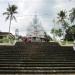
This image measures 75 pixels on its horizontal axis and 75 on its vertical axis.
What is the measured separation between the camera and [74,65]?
17359 mm

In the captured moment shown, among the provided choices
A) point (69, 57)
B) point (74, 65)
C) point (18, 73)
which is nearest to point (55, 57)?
point (69, 57)

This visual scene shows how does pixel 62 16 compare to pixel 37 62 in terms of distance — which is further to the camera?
pixel 62 16

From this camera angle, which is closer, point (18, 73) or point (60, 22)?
point (18, 73)

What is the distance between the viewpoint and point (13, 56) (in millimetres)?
19281

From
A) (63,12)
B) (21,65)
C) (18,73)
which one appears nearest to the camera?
(18,73)

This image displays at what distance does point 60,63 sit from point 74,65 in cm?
89

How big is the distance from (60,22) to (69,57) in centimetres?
5273

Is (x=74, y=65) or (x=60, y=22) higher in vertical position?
(x=60, y=22)

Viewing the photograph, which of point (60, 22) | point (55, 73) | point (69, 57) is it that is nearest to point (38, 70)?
point (55, 73)

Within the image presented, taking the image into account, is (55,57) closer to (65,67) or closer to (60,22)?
(65,67)

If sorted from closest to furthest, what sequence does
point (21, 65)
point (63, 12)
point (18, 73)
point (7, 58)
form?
1. point (18, 73)
2. point (21, 65)
3. point (7, 58)
4. point (63, 12)

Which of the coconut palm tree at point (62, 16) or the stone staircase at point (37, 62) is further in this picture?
the coconut palm tree at point (62, 16)

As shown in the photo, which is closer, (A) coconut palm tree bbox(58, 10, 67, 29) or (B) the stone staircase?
(B) the stone staircase

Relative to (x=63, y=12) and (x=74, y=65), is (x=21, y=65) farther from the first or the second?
(x=63, y=12)
